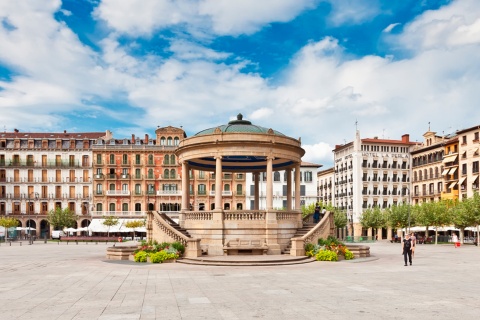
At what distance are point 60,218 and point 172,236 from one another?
197 ft

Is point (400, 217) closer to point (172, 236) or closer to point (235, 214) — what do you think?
point (235, 214)

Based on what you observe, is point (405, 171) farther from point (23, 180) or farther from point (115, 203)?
point (23, 180)

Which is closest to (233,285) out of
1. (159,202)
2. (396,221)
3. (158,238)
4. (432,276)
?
(432,276)

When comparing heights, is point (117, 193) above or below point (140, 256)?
above

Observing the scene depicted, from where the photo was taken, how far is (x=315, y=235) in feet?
105

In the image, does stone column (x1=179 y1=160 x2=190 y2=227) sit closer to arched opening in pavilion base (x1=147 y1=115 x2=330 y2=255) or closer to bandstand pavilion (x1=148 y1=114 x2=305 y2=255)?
arched opening in pavilion base (x1=147 y1=115 x2=330 y2=255)

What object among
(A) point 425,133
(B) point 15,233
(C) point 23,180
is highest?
(A) point 425,133

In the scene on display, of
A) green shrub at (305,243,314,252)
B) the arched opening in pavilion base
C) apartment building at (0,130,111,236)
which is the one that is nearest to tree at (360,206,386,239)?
apartment building at (0,130,111,236)

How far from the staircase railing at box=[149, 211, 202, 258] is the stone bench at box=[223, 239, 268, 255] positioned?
211 cm

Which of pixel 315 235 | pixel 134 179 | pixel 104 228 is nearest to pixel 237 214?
pixel 315 235

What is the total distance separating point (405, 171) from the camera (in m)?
100

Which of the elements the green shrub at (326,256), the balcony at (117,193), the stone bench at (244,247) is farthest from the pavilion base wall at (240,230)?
the balcony at (117,193)

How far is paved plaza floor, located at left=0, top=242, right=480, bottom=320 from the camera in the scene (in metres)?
13.6

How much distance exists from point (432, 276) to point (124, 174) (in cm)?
7413
